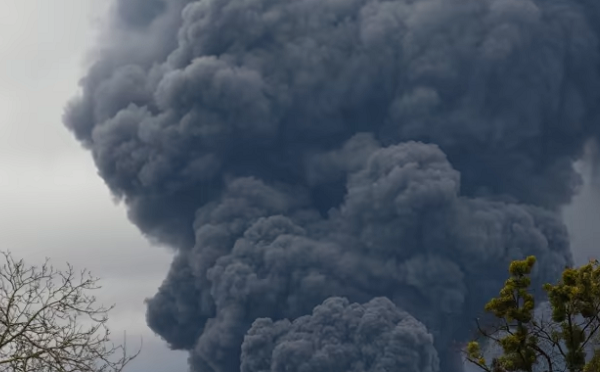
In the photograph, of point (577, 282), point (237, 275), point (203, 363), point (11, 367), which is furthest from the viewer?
point (203, 363)

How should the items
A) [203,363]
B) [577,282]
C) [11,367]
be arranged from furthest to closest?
[203,363], [577,282], [11,367]

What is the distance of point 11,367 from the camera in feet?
28.9

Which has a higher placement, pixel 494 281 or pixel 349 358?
pixel 494 281

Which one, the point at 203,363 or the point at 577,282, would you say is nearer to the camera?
the point at 577,282

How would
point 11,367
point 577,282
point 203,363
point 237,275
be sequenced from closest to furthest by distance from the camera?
point 11,367 < point 577,282 < point 237,275 < point 203,363

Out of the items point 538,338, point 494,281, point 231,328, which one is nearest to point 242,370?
point 231,328

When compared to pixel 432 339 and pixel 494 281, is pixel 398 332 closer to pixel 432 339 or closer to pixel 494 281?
pixel 432 339

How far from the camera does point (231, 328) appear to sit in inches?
2557

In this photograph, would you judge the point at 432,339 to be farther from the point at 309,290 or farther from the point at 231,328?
the point at 231,328

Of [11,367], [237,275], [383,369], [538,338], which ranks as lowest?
[11,367]

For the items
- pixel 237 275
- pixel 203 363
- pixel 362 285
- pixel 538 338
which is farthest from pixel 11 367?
pixel 203 363

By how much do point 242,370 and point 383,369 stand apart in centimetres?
894

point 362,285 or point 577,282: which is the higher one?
point 362,285

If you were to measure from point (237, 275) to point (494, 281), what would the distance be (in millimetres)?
16995
